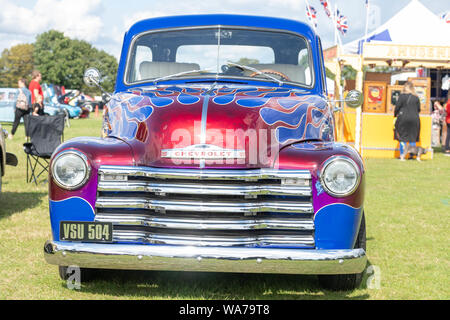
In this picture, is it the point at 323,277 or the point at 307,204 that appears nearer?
the point at 307,204

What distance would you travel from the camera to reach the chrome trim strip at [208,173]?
3.49 meters

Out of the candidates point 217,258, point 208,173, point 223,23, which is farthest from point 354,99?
point 217,258

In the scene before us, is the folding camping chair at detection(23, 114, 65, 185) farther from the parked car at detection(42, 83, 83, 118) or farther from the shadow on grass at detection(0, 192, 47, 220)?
the parked car at detection(42, 83, 83, 118)

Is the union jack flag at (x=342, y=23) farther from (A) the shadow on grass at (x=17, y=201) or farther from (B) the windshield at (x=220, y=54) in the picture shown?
(B) the windshield at (x=220, y=54)

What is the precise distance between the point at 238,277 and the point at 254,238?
3.39ft

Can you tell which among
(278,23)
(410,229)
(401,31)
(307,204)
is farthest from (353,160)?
(401,31)

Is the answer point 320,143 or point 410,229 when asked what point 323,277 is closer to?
point 320,143

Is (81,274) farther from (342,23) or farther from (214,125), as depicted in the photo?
(342,23)

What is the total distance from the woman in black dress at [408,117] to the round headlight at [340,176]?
10.6 metres

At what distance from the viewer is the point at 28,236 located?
5.72 meters

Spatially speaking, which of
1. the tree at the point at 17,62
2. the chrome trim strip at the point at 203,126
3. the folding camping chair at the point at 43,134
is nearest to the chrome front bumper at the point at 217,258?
the chrome trim strip at the point at 203,126

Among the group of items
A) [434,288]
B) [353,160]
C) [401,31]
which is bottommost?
[434,288]

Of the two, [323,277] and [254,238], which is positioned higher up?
[254,238]

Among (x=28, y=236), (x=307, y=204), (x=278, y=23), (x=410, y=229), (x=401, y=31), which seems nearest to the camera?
(x=307, y=204)
